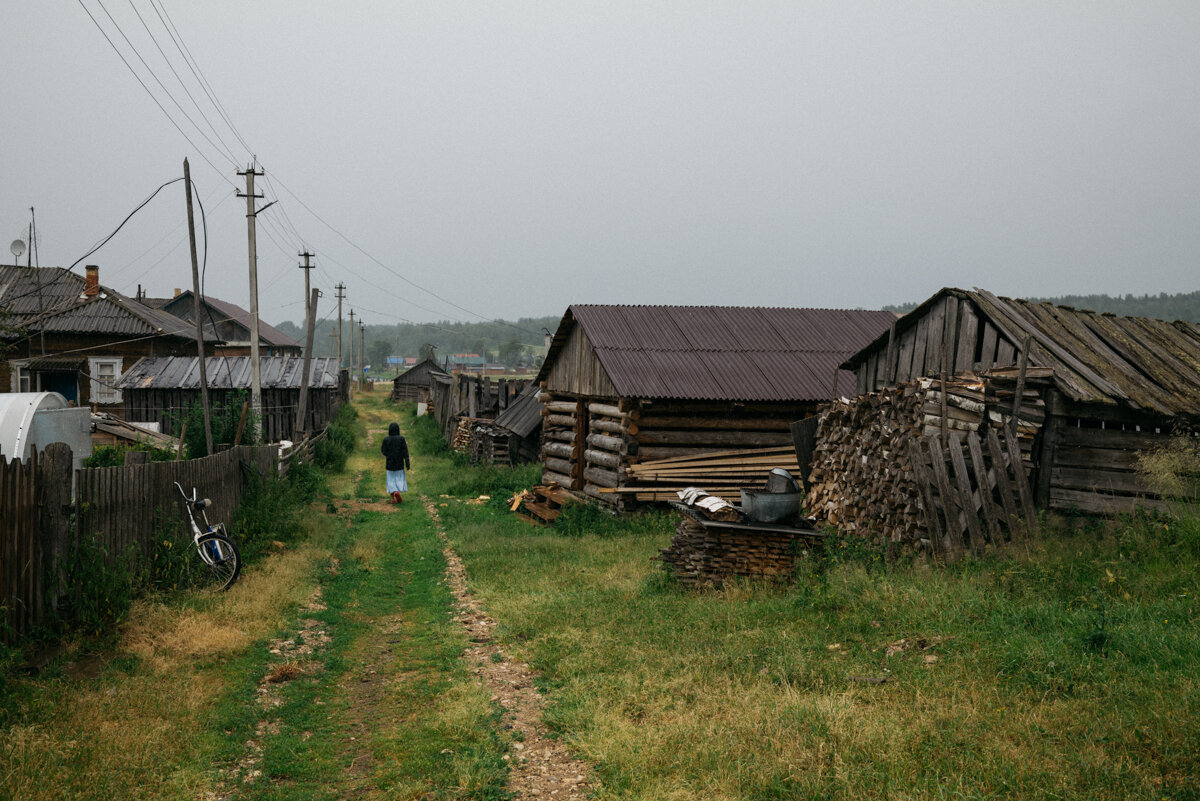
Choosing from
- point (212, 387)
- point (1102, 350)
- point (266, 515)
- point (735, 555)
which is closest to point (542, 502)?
point (266, 515)

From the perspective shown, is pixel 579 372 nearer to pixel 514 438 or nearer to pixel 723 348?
pixel 723 348

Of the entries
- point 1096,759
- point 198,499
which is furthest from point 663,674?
point 198,499

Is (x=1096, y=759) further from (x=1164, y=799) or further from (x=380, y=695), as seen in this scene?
(x=380, y=695)

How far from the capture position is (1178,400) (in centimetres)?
962

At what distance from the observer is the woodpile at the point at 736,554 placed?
9.95m

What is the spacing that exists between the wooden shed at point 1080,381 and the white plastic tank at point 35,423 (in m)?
10.4

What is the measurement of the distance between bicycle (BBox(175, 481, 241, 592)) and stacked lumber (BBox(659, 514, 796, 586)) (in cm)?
556

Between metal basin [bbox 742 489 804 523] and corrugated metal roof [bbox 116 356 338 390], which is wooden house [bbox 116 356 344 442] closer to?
corrugated metal roof [bbox 116 356 338 390]

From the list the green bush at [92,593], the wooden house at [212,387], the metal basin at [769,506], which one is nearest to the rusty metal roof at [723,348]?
the metal basin at [769,506]

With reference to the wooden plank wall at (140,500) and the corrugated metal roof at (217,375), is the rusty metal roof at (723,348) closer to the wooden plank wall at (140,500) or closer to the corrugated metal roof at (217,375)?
the wooden plank wall at (140,500)

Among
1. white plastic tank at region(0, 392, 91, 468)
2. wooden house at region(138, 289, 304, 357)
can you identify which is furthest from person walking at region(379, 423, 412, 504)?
wooden house at region(138, 289, 304, 357)

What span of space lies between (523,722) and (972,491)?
5.67 meters

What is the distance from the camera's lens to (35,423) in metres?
9.07

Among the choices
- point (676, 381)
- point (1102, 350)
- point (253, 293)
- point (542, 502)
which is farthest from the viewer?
point (253, 293)
